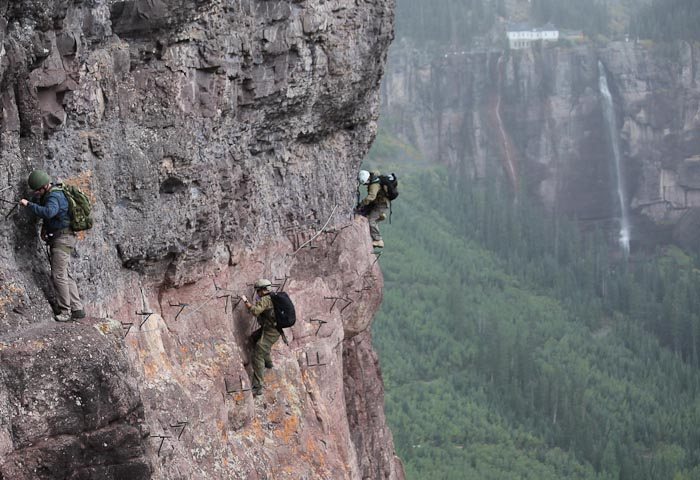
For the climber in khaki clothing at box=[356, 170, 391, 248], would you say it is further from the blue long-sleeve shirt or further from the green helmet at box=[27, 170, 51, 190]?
the green helmet at box=[27, 170, 51, 190]

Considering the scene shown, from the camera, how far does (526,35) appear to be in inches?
4980

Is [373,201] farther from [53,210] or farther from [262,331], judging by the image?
[53,210]

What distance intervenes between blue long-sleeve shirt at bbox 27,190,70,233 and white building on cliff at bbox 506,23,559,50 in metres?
113

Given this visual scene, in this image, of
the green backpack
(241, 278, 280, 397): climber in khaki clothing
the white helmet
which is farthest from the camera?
the white helmet

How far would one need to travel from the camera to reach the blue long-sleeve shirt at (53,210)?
1552 cm

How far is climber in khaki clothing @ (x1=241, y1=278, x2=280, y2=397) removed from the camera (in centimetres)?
2111

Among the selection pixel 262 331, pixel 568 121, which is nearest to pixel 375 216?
pixel 262 331

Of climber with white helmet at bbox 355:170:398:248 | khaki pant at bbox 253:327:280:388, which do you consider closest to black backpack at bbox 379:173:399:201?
climber with white helmet at bbox 355:170:398:248

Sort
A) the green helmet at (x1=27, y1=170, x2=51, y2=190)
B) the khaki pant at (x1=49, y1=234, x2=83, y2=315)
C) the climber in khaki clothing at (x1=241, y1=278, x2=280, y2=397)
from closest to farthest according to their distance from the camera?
the green helmet at (x1=27, y1=170, x2=51, y2=190)
the khaki pant at (x1=49, y1=234, x2=83, y2=315)
the climber in khaki clothing at (x1=241, y1=278, x2=280, y2=397)

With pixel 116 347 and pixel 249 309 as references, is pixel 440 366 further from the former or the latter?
pixel 116 347

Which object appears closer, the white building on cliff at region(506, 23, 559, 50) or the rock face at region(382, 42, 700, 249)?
the rock face at region(382, 42, 700, 249)

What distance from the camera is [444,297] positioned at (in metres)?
91.4

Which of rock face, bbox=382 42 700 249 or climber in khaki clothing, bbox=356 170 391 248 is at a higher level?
climber in khaki clothing, bbox=356 170 391 248

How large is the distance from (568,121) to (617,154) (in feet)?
18.7
